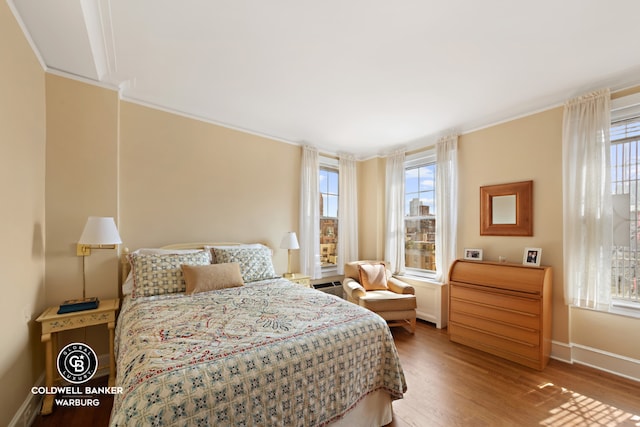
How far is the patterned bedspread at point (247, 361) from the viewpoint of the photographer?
3.44ft

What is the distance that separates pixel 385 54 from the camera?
2.00 meters

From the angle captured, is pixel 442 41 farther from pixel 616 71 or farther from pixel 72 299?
pixel 72 299

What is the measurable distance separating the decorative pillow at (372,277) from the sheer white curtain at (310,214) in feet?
2.32

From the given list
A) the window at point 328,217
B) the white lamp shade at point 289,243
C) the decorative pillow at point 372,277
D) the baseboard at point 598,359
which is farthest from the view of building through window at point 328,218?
the baseboard at point 598,359

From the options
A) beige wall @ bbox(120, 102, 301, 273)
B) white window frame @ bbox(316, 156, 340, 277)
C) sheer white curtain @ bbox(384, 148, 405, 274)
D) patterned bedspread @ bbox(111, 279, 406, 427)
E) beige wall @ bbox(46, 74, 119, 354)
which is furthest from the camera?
white window frame @ bbox(316, 156, 340, 277)

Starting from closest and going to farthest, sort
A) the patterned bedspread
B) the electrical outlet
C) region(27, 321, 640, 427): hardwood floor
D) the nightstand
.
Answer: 1. the patterned bedspread
2. the electrical outlet
3. region(27, 321, 640, 427): hardwood floor
4. the nightstand

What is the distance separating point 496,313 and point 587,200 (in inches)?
55.3

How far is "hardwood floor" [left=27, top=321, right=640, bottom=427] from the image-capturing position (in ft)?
5.92

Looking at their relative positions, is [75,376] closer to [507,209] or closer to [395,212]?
[395,212]

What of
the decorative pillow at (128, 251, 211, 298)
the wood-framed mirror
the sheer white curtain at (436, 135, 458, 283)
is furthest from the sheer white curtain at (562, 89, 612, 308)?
the decorative pillow at (128, 251, 211, 298)

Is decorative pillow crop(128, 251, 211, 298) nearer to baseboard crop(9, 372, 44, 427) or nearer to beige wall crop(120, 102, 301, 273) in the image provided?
beige wall crop(120, 102, 301, 273)

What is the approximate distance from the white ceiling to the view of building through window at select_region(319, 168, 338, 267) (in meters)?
1.54

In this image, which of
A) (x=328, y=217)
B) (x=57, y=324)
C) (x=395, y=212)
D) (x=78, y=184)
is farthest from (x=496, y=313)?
(x=78, y=184)

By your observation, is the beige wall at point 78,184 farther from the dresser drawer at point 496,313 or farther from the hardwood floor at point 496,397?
the dresser drawer at point 496,313
